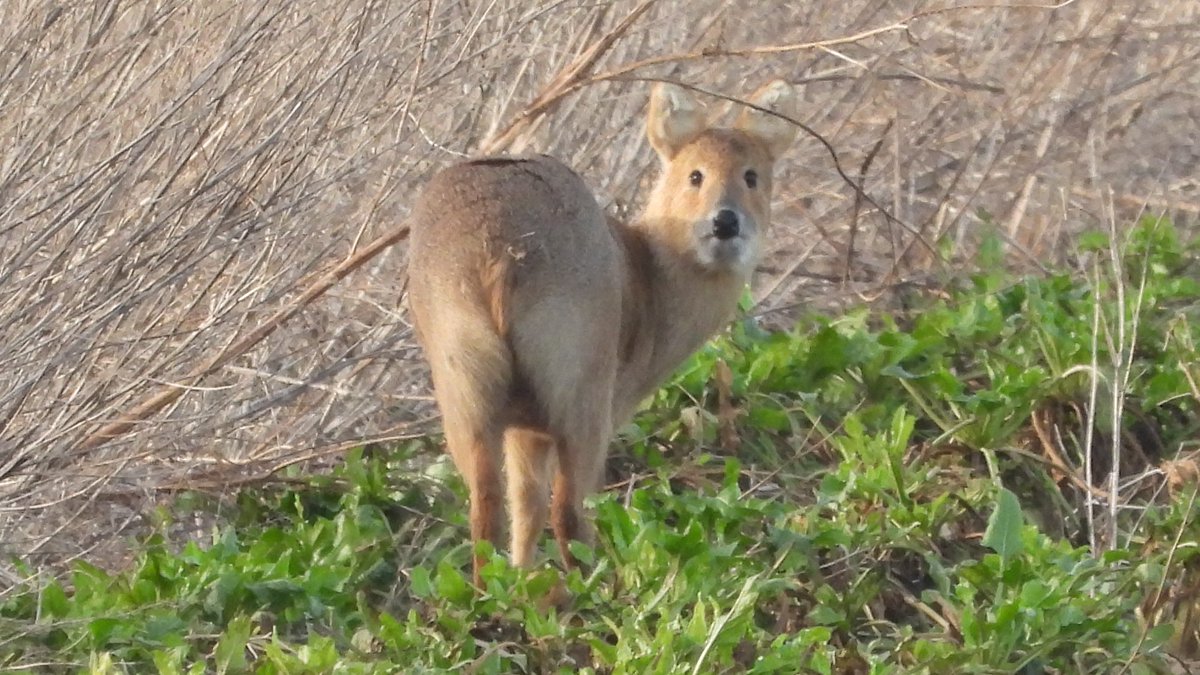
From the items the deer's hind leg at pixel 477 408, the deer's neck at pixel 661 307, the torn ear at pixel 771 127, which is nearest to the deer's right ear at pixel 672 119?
the torn ear at pixel 771 127

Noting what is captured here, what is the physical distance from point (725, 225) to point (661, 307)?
31cm

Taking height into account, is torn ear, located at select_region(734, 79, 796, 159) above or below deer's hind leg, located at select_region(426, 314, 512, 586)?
above

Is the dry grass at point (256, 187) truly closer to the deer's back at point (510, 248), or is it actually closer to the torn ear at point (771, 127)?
the torn ear at point (771, 127)

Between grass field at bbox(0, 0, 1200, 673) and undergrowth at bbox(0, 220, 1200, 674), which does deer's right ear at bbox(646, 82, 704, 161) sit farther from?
undergrowth at bbox(0, 220, 1200, 674)

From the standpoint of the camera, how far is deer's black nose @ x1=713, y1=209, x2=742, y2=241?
593 centimetres

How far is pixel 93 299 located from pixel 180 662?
122 centimetres

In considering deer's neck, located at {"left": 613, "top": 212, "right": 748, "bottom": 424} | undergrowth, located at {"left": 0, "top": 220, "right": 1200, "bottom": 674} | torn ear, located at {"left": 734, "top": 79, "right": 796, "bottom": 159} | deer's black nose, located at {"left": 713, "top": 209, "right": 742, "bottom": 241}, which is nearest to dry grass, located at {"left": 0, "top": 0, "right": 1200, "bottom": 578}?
torn ear, located at {"left": 734, "top": 79, "right": 796, "bottom": 159}

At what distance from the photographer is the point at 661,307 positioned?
593 cm

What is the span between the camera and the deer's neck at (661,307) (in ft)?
18.8

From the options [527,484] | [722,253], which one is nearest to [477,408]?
[527,484]

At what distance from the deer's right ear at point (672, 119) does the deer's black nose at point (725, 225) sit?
0.41m

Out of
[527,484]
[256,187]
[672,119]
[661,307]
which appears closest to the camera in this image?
[256,187]

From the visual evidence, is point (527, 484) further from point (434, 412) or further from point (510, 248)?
point (434, 412)

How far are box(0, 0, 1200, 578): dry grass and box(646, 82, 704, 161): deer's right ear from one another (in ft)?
0.73
